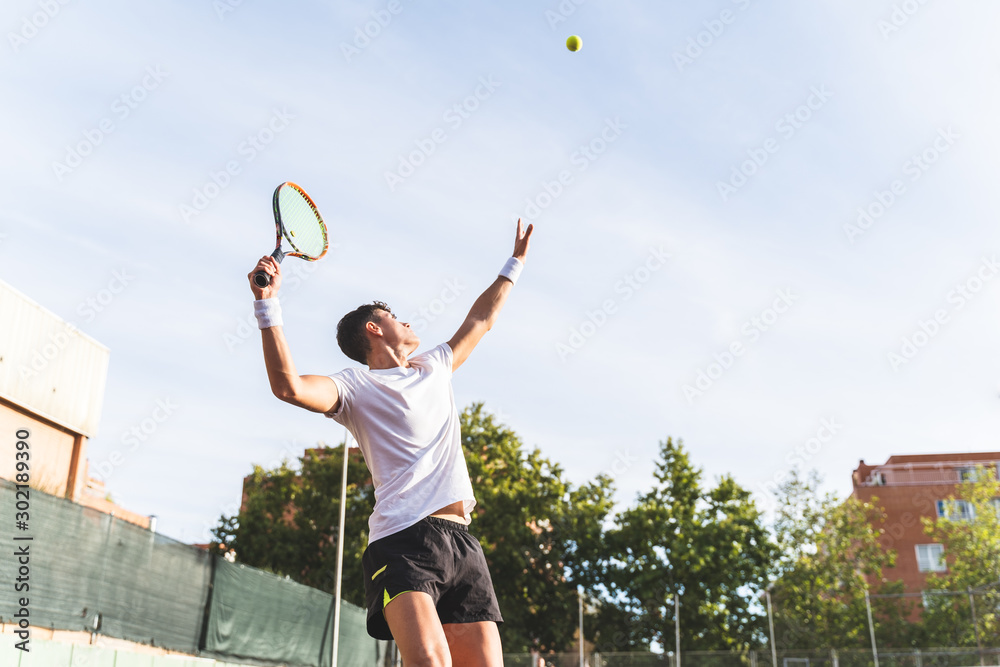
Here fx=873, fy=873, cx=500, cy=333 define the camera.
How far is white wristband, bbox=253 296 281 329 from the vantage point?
3.13m

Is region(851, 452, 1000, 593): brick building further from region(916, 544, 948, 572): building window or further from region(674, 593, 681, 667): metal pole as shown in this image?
region(674, 593, 681, 667): metal pole

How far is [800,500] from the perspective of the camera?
3638 cm

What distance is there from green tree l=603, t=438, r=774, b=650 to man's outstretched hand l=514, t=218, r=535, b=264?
28040 millimetres

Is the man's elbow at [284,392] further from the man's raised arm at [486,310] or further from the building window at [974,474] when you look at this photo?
the building window at [974,474]

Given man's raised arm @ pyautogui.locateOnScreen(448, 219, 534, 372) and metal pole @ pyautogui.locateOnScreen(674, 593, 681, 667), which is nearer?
man's raised arm @ pyautogui.locateOnScreen(448, 219, 534, 372)

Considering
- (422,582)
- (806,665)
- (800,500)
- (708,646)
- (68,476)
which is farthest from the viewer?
(800,500)

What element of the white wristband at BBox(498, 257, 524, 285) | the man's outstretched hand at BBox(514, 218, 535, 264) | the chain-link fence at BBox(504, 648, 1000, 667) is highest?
the man's outstretched hand at BBox(514, 218, 535, 264)

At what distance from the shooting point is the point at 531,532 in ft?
107

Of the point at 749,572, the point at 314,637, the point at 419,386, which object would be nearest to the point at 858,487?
the point at 749,572

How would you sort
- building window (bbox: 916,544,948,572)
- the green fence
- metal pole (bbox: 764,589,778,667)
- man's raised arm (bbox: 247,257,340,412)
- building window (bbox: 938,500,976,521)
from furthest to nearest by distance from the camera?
building window (bbox: 916,544,948,572)
building window (bbox: 938,500,976,521)
metal pole (bbox: 764,589,778,667)
the green fence
man's raised arm (bbox: 247,257,340,412)

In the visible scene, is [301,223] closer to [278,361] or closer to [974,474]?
[278,361]

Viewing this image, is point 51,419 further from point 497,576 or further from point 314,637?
point 497,576

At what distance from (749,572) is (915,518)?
22060 millimetres

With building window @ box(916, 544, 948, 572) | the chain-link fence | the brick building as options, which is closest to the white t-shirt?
the chain-link fence
